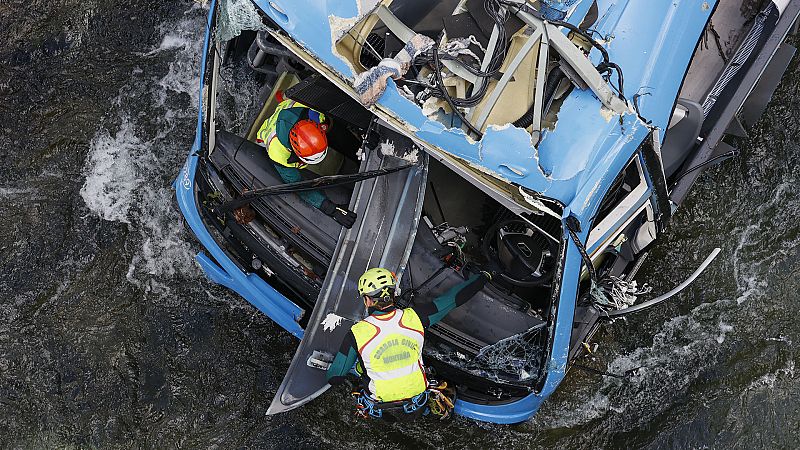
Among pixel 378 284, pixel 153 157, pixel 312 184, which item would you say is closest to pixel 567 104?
pixel 378 284

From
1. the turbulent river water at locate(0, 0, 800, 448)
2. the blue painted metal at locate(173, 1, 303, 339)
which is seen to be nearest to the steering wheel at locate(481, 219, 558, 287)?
the blue painted metal at locate(173, 1, 303, 339)

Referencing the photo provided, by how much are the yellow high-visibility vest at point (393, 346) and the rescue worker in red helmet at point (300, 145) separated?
72 centimetres

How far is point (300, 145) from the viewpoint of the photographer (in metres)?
4.26

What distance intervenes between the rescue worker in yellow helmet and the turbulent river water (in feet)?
4.95

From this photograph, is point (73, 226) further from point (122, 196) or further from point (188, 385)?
point (188, 385)

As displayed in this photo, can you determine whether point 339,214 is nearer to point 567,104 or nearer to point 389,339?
point 389,339

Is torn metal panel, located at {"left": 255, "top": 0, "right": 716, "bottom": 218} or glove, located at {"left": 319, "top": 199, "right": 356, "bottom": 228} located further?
glove, located at {"left": 319, "top": 199, "right": 356, "bottom": 228}

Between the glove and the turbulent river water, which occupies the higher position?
the glove

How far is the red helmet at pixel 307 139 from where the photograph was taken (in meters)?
4.26

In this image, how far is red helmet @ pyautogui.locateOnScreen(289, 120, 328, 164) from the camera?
14.0 feet

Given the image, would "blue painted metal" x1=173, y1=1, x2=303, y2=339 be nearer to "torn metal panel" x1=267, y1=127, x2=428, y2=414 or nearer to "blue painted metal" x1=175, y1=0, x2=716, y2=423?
"torn metal panel" x1=267, y1=127, x2=428, y2=414

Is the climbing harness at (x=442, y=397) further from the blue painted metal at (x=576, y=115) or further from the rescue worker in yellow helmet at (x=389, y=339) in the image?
the blue painted metal at (x=576, y=115)

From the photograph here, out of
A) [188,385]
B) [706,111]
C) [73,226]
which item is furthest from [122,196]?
[706,111]

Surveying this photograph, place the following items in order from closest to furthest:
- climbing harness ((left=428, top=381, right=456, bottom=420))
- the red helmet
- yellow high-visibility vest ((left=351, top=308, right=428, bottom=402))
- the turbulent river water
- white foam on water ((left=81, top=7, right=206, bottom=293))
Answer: yellow high-visibility vest ((left=351, top=308, right=428, bottom=402)) → the red helmet → climbing harness ((left=428, top=381, right=456, bottom=420)) → the turbulent river water → white foam on water ((left=81, top=7, right=206, bottom=293))
